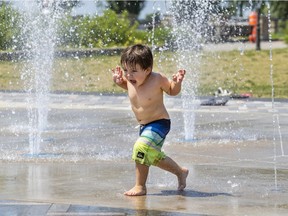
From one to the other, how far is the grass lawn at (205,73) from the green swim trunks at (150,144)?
877 cm

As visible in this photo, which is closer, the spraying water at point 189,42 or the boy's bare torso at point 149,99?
the boy's bare torso at point 149,99

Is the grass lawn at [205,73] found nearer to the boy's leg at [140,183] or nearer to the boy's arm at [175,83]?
the boy's arm at [175,83]

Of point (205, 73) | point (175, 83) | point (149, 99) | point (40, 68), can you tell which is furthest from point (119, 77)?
point (205, 73)

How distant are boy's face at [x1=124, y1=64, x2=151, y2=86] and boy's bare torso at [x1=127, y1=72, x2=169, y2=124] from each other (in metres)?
0.03

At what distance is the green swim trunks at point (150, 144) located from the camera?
6262 mm

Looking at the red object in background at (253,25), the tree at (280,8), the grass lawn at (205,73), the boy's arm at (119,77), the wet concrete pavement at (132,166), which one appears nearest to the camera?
the wet concrete pavement at (132,166)

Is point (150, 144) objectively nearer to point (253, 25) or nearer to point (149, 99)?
point (149, 99)

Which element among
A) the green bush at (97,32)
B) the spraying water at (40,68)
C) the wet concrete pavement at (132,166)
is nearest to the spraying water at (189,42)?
the wet concrete pavement at (132,166)

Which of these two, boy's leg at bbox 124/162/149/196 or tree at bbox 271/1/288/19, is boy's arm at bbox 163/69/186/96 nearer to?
boy's leg at bbox 124/162/149/196

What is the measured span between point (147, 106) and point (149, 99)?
0.05 metres

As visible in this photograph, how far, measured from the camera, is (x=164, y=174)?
728cm

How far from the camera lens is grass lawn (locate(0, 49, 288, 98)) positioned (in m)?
17.0

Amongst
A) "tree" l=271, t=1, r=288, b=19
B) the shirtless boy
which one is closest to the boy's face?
the shirtless boy

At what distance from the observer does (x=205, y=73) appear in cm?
1933
